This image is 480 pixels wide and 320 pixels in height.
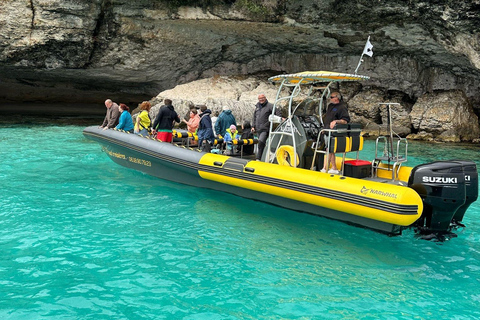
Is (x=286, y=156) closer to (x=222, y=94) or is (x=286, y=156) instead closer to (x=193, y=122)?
(x=193, y=122)

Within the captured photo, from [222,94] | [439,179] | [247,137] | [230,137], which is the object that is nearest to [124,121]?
[230,137]

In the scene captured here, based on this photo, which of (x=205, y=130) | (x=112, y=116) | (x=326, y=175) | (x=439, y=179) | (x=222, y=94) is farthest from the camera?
(x=222, y=94)

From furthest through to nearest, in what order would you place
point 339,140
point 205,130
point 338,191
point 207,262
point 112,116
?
point 112,116, point 205,130, point 339,140, point 338,191, point 207,262

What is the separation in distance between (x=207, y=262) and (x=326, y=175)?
7.11 ft

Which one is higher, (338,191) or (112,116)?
(112,116)

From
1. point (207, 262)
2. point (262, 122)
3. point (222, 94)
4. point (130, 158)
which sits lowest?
point (207, 262)

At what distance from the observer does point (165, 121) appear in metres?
8.99

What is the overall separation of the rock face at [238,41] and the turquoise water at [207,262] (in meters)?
9.38

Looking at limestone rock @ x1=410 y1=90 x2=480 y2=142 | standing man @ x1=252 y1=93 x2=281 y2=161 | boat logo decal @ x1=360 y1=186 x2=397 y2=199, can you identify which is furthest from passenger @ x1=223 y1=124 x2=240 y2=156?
limestone rock @ x1=410 y1=90 x2=480 y2=142

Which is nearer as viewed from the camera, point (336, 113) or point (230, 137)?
point (336, 113)

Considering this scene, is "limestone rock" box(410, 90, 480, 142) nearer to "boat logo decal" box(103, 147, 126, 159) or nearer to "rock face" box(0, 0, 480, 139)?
"rock face" box(0, 0, 480, 139)

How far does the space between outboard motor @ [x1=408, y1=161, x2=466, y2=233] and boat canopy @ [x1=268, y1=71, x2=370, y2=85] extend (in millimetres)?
1700

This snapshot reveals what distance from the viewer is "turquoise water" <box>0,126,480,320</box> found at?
12.6 ft

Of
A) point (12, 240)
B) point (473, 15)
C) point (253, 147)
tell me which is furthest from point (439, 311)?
point (473, 15)
